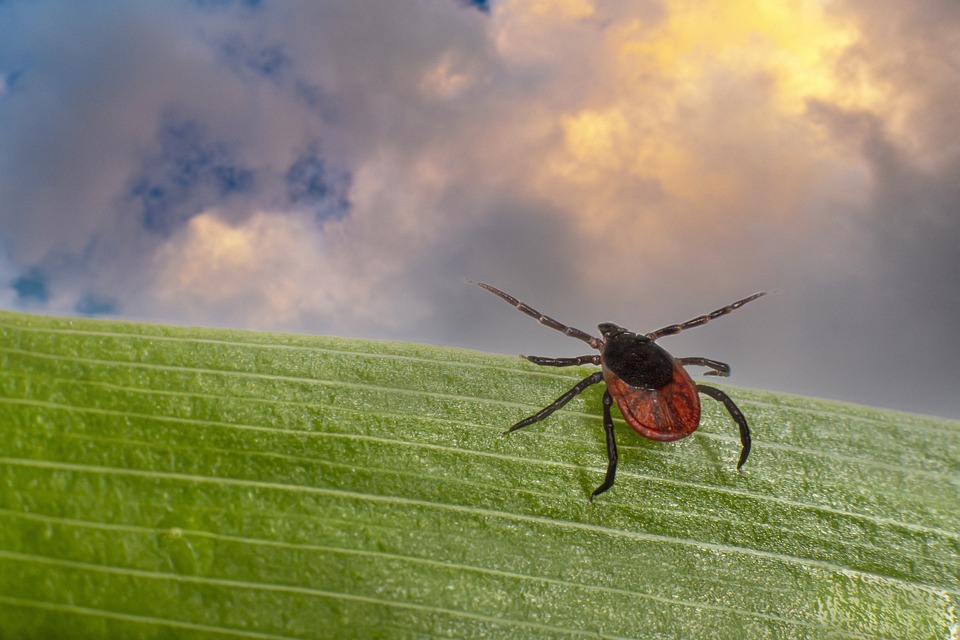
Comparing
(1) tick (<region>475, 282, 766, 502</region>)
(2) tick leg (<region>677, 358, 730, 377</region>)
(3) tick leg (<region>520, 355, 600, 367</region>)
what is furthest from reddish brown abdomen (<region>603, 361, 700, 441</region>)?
(2) tick leg (<region>677, 358, 730, 377</region>)

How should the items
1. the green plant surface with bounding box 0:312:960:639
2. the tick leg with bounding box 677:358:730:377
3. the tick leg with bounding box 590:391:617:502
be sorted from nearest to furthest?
the green plant surface with bounding box 0:312:960:639, the tick leg with bounding box 590:391:617:502, the tick leg with bounding box 677:358:730:377

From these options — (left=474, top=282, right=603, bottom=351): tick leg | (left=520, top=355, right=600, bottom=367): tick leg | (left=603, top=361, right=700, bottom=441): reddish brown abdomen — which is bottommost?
(left=603, top=361, right=700, bottom=441): reddish brown abdomen

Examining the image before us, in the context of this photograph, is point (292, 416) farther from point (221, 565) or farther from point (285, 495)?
point (221, 565)

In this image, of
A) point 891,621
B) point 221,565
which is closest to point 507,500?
point 221,565

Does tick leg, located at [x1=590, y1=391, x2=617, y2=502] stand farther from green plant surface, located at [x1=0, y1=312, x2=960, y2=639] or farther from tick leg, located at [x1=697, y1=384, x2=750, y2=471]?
tick leg, located at [x1=697, y1=384, x2=750, y2=471]

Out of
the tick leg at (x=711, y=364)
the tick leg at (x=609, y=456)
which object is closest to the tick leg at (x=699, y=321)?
the tick leg at (x=711, y=364)

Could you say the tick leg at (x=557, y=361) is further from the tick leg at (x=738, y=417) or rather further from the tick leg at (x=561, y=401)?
the tick leg at (x=738, y=417)
